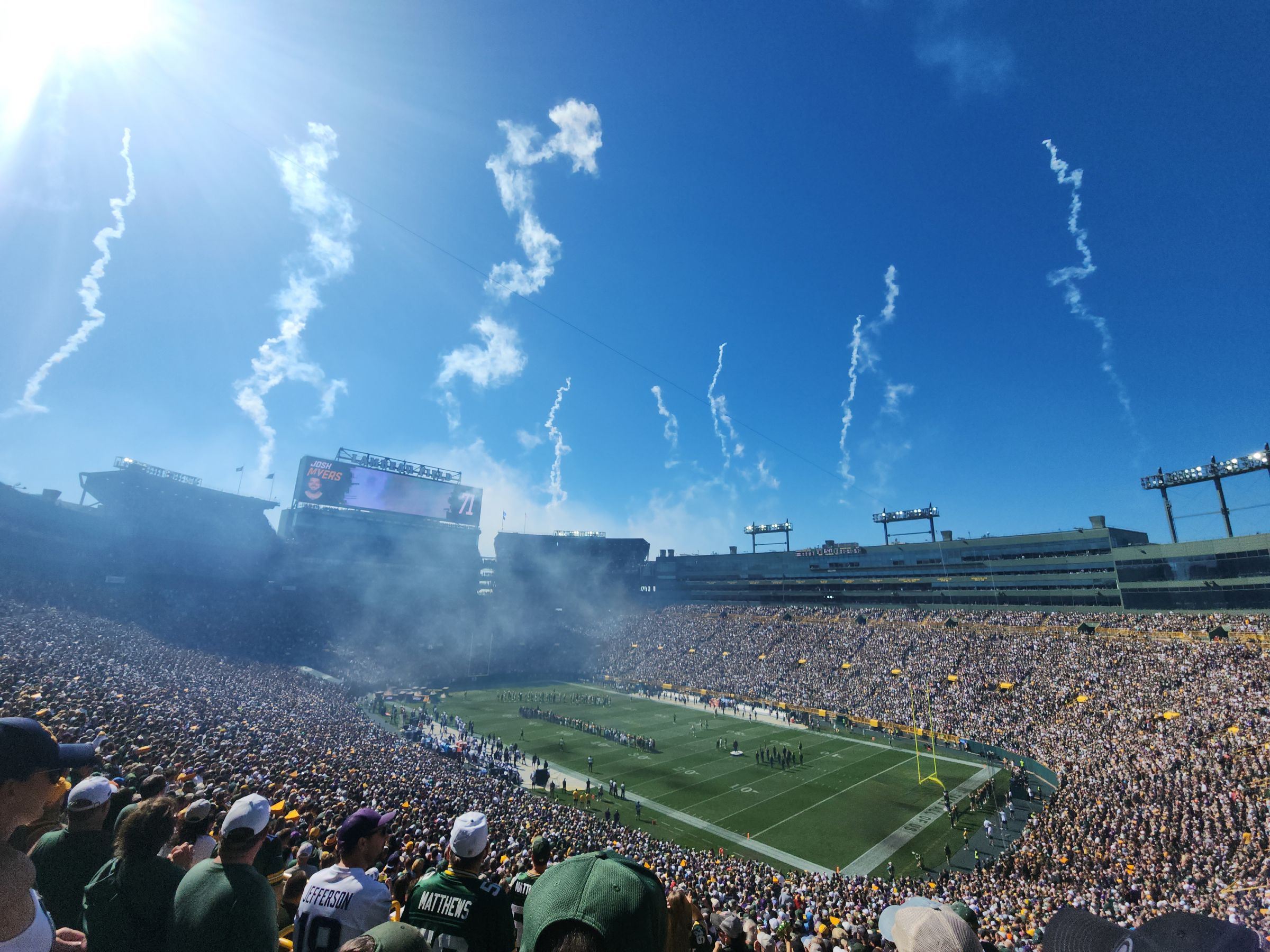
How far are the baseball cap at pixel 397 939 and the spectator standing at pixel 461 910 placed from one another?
1.57 feet

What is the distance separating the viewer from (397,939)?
89.7 inches

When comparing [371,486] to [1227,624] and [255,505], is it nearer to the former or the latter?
[255,505]

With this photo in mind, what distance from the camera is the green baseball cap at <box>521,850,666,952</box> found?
1.81m

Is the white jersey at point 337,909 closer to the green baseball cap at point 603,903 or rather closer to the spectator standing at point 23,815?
the spectator standing at point 23,815

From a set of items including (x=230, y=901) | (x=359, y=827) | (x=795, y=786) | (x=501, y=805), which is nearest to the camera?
(x=230, y=901)

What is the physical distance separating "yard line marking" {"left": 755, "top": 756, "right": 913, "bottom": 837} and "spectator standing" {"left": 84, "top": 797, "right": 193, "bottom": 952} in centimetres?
2517

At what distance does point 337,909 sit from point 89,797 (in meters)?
1.93

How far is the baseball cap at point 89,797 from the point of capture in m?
3.67

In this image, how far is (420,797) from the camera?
1875 centimetres

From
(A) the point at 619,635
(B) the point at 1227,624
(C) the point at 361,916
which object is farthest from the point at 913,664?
(C) the point at 361,916

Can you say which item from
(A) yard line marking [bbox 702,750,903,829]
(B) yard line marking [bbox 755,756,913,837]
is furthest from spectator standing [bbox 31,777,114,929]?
(A) yard line marking [bbox 702,750,903,829]

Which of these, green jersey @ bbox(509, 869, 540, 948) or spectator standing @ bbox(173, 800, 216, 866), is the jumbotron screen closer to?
spectator standing @ bbox(173, 800, 216, 866)

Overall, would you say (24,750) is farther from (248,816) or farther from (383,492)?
(383,492)

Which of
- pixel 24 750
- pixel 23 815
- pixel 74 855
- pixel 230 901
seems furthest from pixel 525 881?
pixel 24 750
